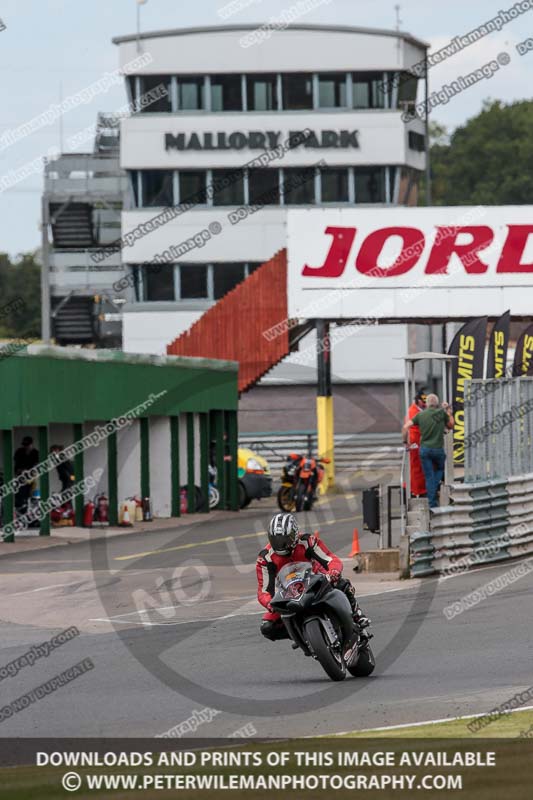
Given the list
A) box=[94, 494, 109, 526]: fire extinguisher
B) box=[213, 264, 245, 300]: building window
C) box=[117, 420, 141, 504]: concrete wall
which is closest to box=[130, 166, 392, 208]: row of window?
box=[213, 264, 245, 300]: building window

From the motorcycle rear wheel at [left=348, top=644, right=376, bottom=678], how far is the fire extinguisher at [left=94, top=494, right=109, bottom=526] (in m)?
20.0

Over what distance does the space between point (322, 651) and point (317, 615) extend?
10.7 inches

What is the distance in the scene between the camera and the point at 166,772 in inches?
349

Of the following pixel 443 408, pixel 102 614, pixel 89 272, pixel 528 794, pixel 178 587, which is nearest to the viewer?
pixel 528 794

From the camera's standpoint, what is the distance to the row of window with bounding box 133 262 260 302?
64812 millimetres

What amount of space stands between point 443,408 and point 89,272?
46564 mm

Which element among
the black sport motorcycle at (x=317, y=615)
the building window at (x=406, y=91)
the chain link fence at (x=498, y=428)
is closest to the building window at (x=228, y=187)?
the building window at (x=406, y=91)

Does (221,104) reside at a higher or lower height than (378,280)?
higher

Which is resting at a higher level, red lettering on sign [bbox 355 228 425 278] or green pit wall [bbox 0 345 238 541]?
red lettering on sign [bbox 355 228 425 278]

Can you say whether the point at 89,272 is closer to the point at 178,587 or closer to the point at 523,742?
the point at 178,587

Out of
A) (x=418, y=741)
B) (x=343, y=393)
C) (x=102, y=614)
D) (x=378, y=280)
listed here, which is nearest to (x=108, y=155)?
(x=343, y=393)

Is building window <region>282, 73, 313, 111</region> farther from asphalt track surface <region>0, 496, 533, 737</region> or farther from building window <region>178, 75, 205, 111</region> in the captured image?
asphalt track surface <region>0, 496, 533, 737</region>

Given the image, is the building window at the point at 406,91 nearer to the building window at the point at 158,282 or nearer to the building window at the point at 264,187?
the building window at the point at 264,187

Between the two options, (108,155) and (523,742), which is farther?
(108,155)
